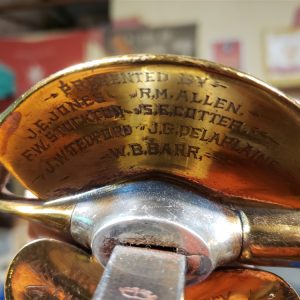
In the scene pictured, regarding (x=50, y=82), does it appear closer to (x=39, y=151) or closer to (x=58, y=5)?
(x=39, y=151)

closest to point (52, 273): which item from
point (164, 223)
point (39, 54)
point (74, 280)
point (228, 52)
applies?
point (74, 280)

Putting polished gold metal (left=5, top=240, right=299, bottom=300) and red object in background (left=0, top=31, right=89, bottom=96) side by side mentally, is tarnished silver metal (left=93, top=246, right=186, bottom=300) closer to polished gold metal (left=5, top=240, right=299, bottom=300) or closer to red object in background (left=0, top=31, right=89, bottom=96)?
polished gold metal (left=5, top=240, right=299, bottom=300)

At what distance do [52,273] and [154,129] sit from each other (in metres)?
0.15

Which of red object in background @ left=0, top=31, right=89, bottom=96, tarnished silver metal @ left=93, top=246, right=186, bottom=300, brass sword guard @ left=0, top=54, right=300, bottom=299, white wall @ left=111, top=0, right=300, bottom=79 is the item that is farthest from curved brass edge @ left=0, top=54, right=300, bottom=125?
red object in background @ left=0, top=31, right=89, bottom=96

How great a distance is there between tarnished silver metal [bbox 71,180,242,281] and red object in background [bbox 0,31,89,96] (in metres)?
1.68

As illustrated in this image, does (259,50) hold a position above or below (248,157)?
above

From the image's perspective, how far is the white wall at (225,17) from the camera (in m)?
1.72

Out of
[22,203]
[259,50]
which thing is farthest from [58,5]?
[22,203]

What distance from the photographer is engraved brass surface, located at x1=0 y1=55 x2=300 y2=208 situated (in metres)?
0.26

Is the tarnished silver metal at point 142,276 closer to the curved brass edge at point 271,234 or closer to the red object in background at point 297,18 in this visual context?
the curved brass edge at point 271,234

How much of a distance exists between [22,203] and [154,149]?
11cm

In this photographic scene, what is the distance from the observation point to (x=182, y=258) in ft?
0.93

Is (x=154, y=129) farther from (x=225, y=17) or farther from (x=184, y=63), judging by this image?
(x=225, y=17)

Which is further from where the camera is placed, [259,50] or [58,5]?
[58,5]
